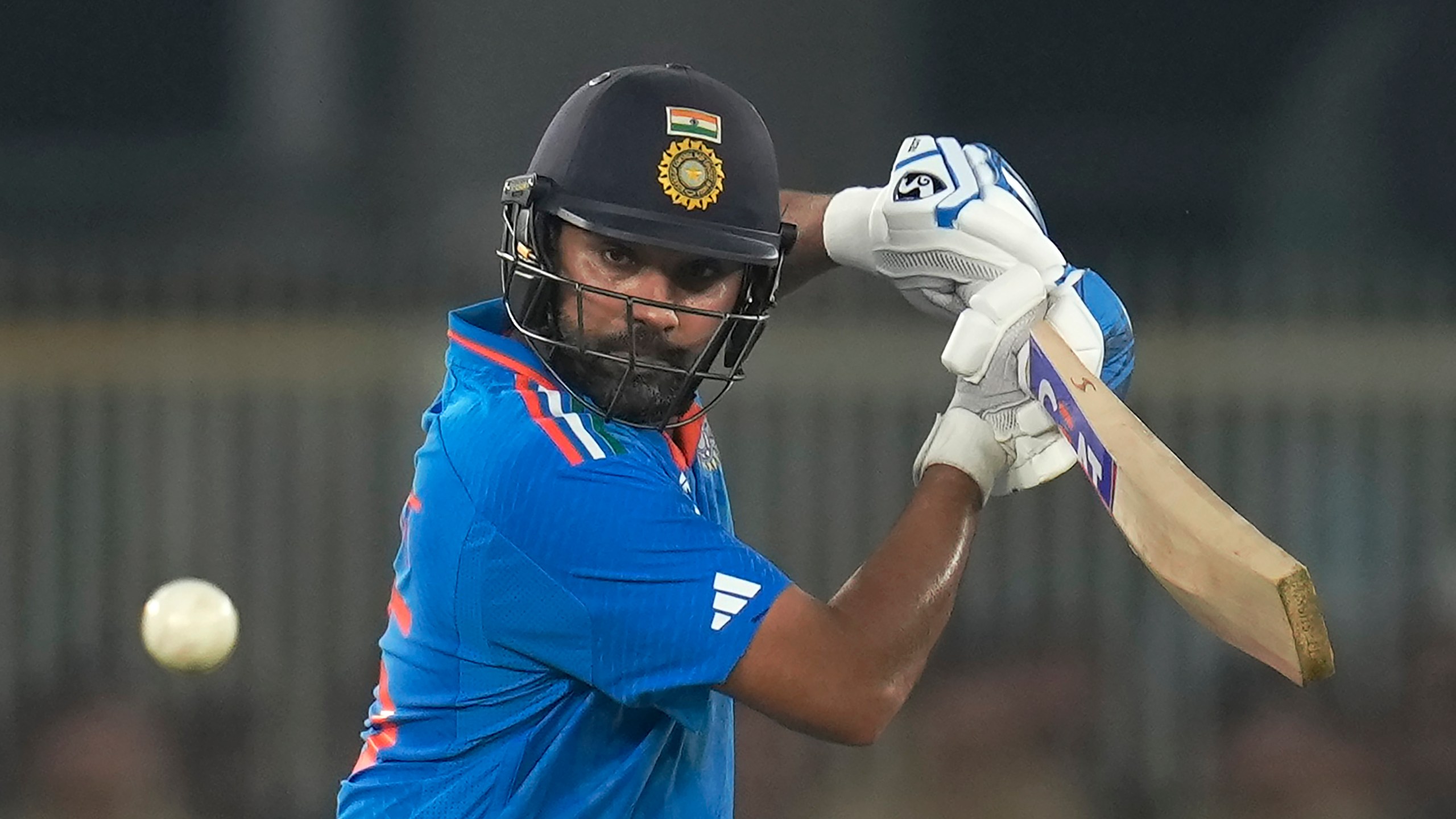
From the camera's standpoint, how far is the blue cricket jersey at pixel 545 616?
157 centimetres

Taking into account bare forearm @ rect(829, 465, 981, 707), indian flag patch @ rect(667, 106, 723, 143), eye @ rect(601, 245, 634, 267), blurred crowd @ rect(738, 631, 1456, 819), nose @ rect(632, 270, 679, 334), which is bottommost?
blurred crowd @ rect(738, 631, 1456, 819)

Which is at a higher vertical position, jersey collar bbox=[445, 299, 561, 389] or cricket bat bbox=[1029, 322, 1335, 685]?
jersey collar bbox=[445, 299, 561, 389]

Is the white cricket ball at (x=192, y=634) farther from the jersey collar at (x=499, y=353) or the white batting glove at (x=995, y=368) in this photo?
the white batting glove at (x=995, y=368)

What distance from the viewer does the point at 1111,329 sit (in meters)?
1.97

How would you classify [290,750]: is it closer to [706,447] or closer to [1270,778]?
[1270,778]

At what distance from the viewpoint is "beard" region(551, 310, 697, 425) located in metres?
1.71

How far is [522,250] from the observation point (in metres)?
1.77

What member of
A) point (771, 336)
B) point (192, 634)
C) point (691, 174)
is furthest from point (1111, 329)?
point (771, 336)

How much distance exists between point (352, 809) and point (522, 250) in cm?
57

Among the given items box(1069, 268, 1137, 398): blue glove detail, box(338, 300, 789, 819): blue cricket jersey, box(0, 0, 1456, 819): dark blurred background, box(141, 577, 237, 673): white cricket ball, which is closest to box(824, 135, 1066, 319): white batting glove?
box(1069, 268, 1137, 398): blue glove detail

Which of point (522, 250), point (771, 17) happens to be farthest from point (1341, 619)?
point (522, 250)

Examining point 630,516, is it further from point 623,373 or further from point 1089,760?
point 1089,760

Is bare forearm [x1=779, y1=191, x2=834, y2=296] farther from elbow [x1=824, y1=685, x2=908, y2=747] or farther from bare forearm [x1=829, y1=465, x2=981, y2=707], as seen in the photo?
elbow [x1=824, y1=685, x2=908, y2=747]

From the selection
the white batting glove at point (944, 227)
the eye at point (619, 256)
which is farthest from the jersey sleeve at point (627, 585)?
the white batting glove at point (944, 227)
